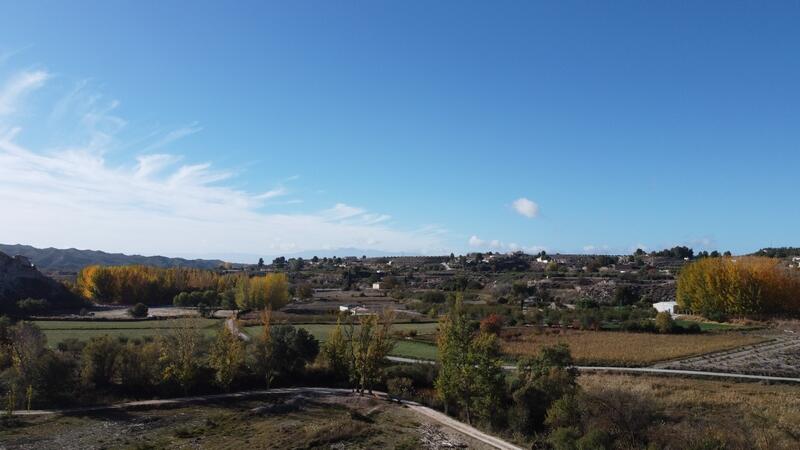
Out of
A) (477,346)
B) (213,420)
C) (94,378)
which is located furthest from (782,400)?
(94,378)

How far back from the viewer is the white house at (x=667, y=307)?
95.9m

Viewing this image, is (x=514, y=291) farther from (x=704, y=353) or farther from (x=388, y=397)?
(x=388, y=397)

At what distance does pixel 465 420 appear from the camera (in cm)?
3422

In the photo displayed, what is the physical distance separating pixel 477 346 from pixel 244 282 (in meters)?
73.9

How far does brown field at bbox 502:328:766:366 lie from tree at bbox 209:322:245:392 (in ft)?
88.7

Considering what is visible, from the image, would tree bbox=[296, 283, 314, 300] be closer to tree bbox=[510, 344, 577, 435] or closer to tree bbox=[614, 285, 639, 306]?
tree bbox=[614, 285, 639, 306]

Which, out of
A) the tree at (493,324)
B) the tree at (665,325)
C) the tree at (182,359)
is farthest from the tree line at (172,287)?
the tree at (665,325)

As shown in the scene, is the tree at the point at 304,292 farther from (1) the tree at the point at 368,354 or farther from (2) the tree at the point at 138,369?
(1) the tree at the point at 368,354

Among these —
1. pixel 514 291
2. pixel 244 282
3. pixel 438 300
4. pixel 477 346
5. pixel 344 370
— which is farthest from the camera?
pixel 514 291

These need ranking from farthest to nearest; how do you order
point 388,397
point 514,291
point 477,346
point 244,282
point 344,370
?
point 514,291, point 244,282, point 344,370, point 388,397, point 477,346

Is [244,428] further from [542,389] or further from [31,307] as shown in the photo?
[31,307]

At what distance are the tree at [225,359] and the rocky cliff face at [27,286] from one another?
6979 centimetres

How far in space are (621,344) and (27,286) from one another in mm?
100409

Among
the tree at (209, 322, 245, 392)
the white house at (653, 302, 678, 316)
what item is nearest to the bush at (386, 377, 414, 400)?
the tree at (209, 322, 245, 392)
